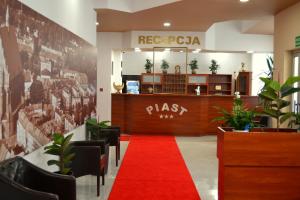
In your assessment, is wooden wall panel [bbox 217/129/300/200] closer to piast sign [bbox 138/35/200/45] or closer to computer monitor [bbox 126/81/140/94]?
piast sign [bbox 138/35/200/45]

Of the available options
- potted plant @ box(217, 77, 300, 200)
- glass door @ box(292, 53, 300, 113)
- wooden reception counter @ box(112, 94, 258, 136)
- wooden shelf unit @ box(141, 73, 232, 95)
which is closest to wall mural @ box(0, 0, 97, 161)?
potted plant @ box(217, 77, 300, 200)

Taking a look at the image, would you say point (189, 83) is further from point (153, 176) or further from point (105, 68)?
point (153, 176)

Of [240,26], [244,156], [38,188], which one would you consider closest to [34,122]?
[38,188]

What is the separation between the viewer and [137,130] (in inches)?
441

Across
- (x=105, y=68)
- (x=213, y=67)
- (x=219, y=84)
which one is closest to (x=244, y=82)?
(x=219, y=84)

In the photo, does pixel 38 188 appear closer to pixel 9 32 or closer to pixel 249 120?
pixel 9 32

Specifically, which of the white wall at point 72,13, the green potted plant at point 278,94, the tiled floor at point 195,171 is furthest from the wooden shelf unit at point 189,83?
the green potted plant at point 278,94

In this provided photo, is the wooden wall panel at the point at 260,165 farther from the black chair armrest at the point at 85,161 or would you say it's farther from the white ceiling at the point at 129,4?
the white ceiling at the point at 129,4

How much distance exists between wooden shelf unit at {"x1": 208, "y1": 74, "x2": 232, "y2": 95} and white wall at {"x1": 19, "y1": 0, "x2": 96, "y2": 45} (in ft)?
27.0

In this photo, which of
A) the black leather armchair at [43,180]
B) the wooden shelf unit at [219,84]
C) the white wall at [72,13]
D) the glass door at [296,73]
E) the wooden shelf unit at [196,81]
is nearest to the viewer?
the black leather armchair at [43,180]

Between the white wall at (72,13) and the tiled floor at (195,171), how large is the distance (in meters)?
2.40

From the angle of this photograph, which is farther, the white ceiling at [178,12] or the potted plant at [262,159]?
the white ceiling at [178,12]

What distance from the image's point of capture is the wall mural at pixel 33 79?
3288 mm

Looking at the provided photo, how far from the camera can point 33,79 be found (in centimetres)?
399
